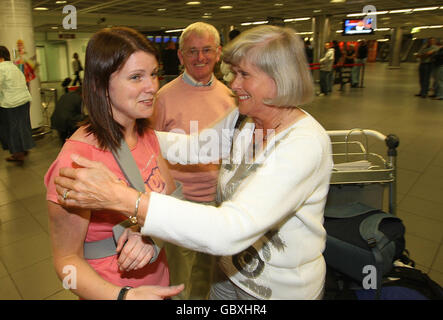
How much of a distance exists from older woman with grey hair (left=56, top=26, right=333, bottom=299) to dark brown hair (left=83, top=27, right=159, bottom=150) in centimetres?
30

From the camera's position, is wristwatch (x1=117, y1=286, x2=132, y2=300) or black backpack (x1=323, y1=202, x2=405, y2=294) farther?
black backpack (x1=323, y1=202, x2=405, y2=294)

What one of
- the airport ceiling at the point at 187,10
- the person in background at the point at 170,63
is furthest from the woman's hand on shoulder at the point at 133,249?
the person in background at the point at 170,63

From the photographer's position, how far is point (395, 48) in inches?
1024

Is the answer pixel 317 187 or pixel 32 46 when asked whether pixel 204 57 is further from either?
pixel 32 46

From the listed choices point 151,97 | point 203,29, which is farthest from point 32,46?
point 151,97

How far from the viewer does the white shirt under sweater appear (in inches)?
36.8

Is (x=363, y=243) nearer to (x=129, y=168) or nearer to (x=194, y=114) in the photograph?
(x=129, y=168)

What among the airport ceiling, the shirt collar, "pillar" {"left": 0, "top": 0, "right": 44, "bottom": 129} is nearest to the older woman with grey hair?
the shirt collar

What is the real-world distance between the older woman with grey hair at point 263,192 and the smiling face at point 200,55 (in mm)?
1203

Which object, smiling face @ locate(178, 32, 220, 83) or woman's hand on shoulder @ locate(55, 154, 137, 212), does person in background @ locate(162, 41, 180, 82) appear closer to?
smiling face @ locate(178, 32, 220, 83)

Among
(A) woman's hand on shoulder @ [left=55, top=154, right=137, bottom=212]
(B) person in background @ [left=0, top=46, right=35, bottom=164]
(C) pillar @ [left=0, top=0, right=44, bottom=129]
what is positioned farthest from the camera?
(C) pillar @ [left=0, top=0, right=44, bottom=129]

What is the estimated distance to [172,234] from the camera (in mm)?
931

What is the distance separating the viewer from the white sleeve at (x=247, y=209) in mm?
930
